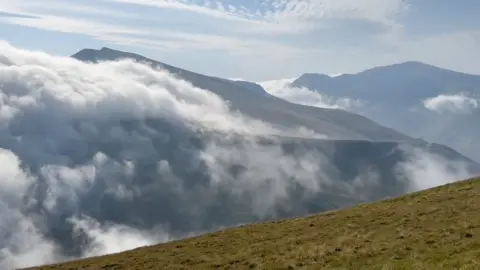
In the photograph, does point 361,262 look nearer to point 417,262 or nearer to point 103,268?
point 417,262

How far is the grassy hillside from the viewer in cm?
3052

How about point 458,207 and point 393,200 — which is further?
point 393,200

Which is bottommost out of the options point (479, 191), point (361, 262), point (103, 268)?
point (103, 268)

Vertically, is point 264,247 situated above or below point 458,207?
below

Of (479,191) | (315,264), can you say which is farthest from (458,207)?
(315,264)

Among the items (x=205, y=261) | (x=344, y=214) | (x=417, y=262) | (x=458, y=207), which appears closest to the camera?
(x=417, y=262)

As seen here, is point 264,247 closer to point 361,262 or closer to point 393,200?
point 361,262

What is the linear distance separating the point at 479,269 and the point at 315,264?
11545mm

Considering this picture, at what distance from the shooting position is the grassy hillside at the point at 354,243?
3052 cm

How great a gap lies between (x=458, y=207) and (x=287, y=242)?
1609cm

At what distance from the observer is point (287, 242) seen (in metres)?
42.2

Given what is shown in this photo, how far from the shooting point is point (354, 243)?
36812mm

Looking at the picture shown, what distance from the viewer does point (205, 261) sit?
1576 inches

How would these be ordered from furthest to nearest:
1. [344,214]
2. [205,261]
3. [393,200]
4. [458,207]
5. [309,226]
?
[393,200] < [344,214] < [309,226] < [458,207] < [205,261]
